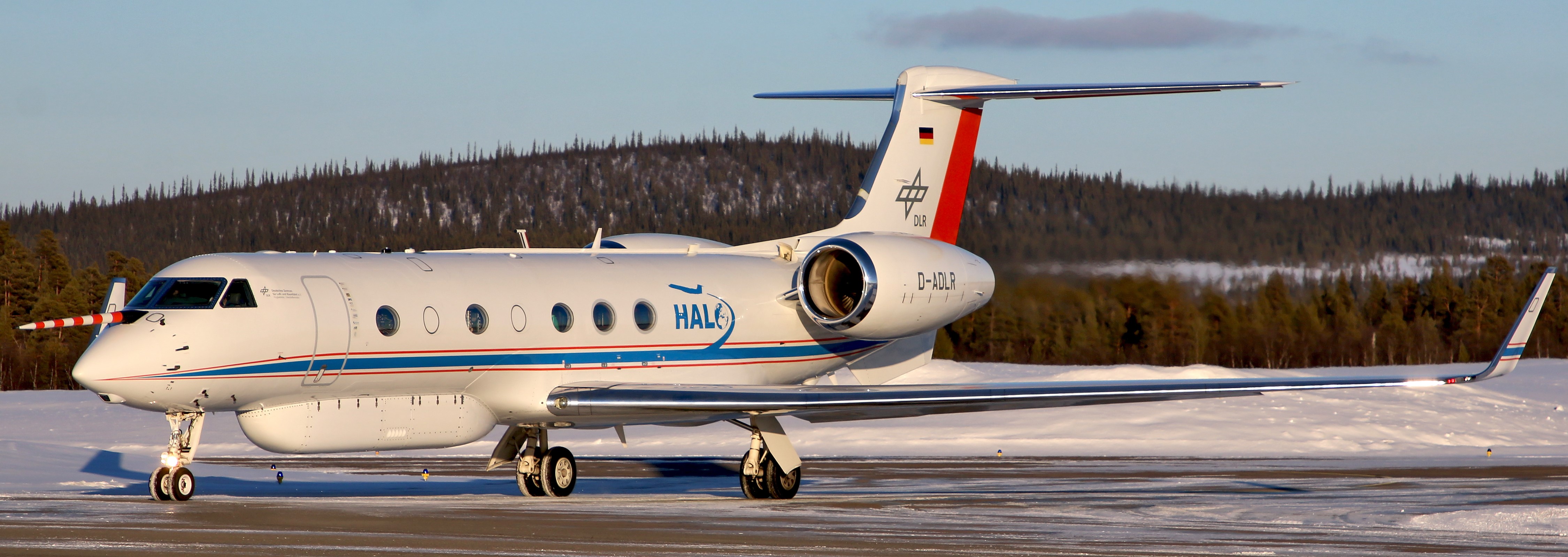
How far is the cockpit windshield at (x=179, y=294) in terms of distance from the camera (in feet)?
48.8

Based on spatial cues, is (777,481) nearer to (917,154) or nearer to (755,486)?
(755,486)

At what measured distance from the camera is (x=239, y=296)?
49.6 feet

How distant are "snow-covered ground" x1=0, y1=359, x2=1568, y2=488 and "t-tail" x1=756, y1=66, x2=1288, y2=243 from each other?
8.33m

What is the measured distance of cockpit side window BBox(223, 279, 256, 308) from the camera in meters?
15.0

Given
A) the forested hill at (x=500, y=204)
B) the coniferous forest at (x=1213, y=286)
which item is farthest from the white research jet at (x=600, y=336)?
the forested hill at (x=500, y=204)

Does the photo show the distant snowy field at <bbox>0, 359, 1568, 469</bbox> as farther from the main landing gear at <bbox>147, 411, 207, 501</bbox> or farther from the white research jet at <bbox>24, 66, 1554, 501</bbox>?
the main landing gear at <bbox>147, 411, 207, 501</bbox>

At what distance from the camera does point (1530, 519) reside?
14727 mm

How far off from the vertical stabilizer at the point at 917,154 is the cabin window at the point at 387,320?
782cm

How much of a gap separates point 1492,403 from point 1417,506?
20314 mm

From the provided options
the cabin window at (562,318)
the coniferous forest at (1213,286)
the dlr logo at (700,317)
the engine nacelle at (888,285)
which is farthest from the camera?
the coniferous forest at (1213,286)

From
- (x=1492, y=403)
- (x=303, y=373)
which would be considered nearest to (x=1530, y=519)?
(x=303, y=373)

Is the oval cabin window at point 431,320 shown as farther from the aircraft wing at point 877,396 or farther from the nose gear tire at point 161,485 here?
the nose gear tire at point 161,485

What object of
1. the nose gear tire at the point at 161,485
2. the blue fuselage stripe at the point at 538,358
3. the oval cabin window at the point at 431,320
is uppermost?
the oval cabin window at the point at 431,320

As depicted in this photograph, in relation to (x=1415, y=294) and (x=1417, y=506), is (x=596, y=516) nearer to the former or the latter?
(x=1417, y=506)
